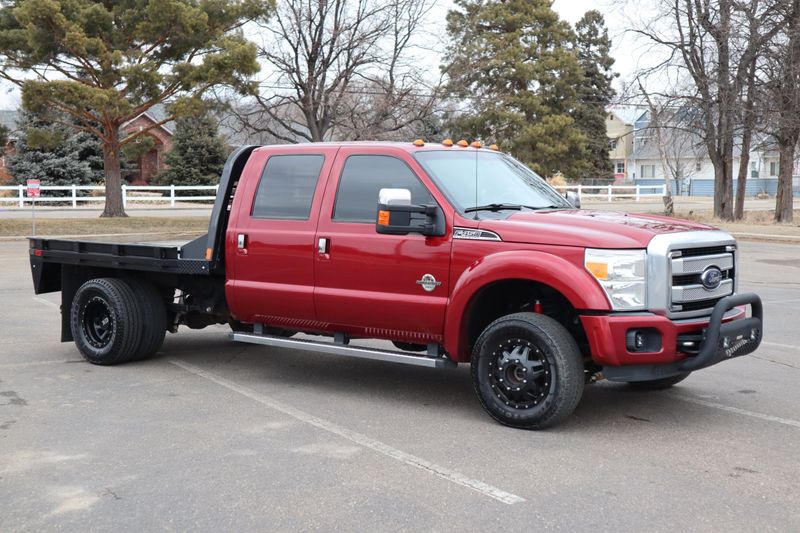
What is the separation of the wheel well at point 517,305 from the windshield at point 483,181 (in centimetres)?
63

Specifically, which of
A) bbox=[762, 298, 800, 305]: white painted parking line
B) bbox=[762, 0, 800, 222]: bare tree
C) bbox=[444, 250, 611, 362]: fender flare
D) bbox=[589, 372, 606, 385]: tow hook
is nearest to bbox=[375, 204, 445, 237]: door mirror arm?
bbox=[444, 250, 611, 362]: fender flare

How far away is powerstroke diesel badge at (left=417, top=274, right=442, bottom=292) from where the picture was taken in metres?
6.56

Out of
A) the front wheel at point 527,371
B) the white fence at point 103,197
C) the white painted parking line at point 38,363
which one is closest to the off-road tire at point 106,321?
the white painted parking line at point 38,363

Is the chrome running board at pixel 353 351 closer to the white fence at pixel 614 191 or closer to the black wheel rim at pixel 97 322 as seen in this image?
the black wheel rim at pixel 97 322

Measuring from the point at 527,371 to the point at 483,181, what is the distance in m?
1.67

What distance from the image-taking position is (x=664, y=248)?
5863mm

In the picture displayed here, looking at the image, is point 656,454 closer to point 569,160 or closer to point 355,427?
point 355,427

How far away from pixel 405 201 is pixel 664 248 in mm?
1761

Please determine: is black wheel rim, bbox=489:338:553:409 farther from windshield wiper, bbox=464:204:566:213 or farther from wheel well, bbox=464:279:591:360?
windshield wiper, bbox=464:204:566:213

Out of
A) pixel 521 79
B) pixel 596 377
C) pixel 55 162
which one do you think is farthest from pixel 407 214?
pixel 55 162

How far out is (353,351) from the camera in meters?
6.94

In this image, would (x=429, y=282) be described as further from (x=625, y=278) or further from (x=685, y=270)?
(x=685, y=270)

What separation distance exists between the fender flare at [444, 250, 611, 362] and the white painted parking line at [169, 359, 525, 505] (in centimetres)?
101

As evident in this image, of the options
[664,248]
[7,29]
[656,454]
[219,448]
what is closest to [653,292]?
[664,248]
